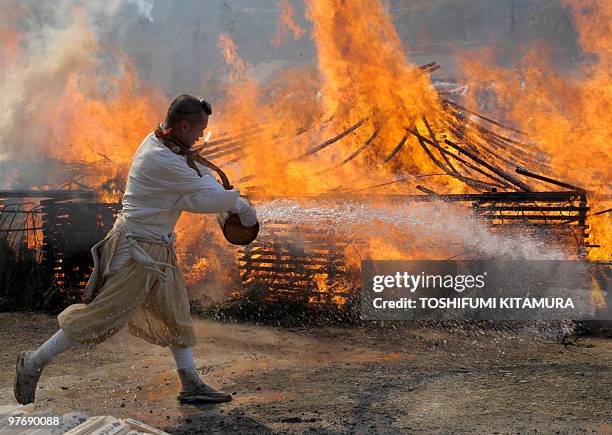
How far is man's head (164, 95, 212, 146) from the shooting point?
4.51m

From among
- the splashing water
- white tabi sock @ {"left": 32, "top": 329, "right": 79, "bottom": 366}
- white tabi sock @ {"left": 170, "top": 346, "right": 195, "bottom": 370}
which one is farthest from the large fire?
white tabi sock @ {"left": 32, "top": 329, "right": 79, "bottom": 366}

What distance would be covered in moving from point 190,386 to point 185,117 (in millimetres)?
1913

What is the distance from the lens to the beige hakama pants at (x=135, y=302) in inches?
173

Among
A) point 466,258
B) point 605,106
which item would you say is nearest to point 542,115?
point 605,106

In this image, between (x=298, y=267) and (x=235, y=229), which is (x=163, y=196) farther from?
(x=298, y=267)

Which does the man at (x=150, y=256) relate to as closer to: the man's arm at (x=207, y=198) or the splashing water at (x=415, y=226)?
the man's arm at (x=207, y=198)

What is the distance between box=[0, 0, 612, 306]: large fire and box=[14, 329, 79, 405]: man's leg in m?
3.90

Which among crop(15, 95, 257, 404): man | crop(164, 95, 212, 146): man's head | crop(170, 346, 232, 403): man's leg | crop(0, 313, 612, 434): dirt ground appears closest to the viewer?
crop(0, 313, 612, 434): dirt ground

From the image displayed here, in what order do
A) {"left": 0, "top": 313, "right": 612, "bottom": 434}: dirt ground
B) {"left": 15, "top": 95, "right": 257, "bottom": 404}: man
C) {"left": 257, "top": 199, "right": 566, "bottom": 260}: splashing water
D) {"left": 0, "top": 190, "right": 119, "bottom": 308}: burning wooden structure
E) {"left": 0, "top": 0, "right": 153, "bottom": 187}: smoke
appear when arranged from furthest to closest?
{"left": 0, "top": 0, "right": 153, "bottom": 187}: smoke → {"left": 0, "top": 190, "right": 119, "bottom": 308}: burning wooden structure → {"left": 257, "top": 199, "right": 566, "bottom": 260}: splashing water → {"left": 15, "top": 95, "right": 257, "bottom": 404}: man → {"left": 0, "top": 313, "right": 612, "bottom": 434}: dirt ground

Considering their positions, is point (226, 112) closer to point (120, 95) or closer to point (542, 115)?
point (120, 95)

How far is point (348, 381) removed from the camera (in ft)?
17.0

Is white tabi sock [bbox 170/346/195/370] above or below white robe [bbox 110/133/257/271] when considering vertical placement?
below

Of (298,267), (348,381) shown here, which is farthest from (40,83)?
(348,381)

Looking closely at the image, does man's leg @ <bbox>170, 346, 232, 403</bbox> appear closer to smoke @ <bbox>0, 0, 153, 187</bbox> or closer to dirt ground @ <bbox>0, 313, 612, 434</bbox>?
dirt ground @ <bbox>0, 313, 612, 434</bbox>
